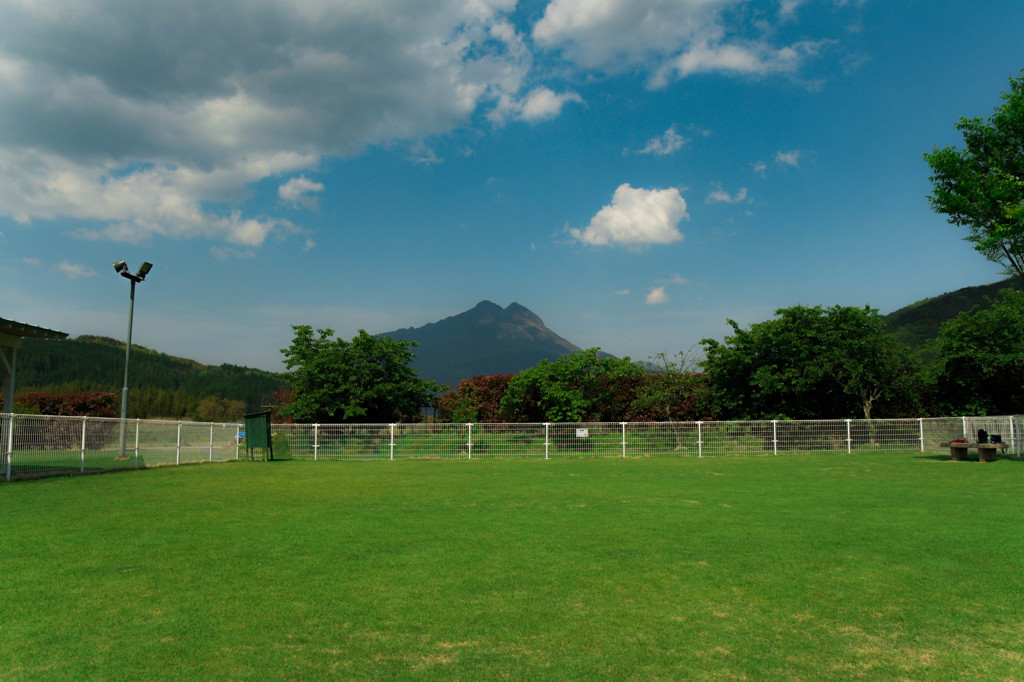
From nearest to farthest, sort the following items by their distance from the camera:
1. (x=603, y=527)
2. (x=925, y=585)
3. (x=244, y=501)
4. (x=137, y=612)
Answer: (x=137, y=612) → (x=925, y=585) → (x=603, y=527) → (x=244, y=501)

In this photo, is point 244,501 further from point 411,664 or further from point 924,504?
point 924,504

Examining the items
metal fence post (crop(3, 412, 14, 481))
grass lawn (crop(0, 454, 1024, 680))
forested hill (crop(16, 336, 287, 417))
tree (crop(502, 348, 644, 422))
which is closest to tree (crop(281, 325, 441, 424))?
tree (crop(502, 348, 644, 422))

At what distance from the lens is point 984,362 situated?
2088 cm

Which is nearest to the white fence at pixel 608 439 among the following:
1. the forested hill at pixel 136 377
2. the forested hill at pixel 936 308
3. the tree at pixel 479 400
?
the tree at pixel 479 400

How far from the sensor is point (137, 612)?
3.70 m

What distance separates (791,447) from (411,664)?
1976cm

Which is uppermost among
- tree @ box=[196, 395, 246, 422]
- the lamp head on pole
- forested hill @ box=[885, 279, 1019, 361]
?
forested hill @ box=[885, 279, 1019, 361]

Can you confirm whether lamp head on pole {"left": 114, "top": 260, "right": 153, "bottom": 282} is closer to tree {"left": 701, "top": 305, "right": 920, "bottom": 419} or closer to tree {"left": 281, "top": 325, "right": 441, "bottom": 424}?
tree {"left": 281, "top": 325, "right": 441, "bottom": 424}

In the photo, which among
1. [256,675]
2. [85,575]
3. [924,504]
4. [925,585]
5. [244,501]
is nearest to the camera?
[256,675]

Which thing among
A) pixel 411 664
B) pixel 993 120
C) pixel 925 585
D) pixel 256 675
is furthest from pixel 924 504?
pixel 993 120

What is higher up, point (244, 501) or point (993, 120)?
point (993, 120)

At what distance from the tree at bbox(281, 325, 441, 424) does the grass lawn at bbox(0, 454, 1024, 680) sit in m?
15.1

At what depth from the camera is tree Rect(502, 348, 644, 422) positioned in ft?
79.5

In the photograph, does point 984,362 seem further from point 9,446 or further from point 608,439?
point 9,446
